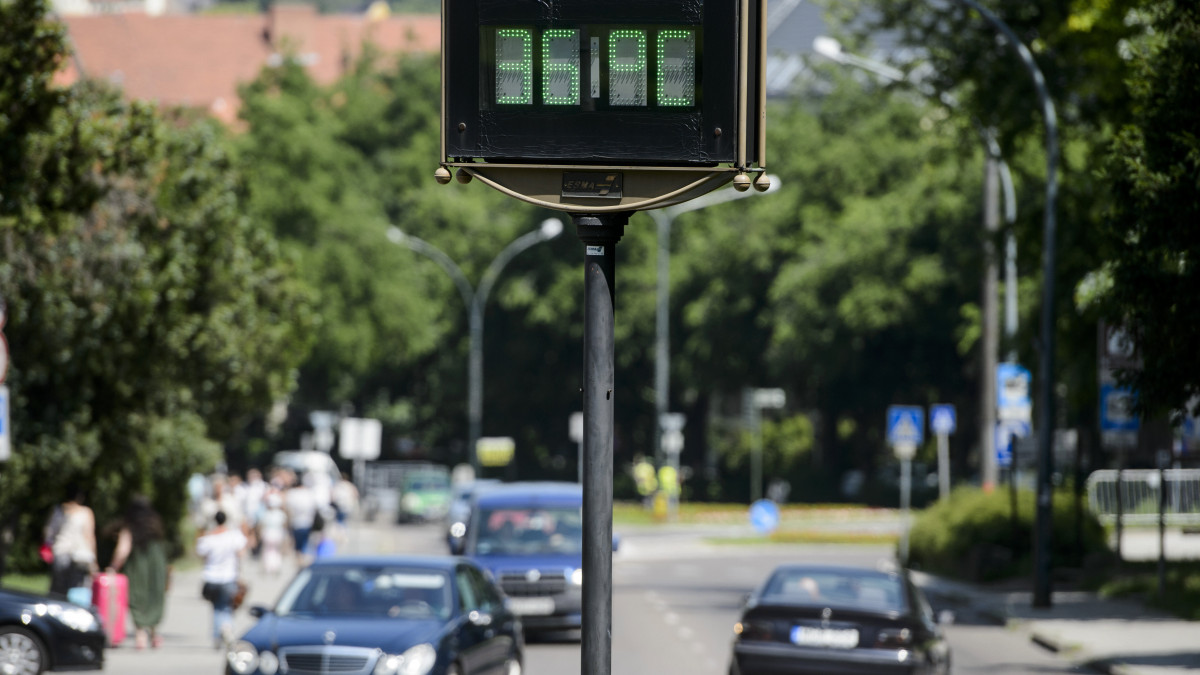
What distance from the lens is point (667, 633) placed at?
70.4ft

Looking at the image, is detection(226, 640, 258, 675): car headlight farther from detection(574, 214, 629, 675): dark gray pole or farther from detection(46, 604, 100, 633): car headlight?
detection(574, 214, 629, 675): dark gray pole

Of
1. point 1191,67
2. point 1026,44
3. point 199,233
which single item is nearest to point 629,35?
point 1191,67

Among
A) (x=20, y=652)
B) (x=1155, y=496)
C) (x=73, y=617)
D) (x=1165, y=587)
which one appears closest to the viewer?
(x=20, y=652)

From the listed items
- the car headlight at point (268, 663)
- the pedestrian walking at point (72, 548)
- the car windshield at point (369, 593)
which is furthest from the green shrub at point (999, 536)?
the car headlight at point (268, 663)

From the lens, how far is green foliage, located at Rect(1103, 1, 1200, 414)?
1413cm

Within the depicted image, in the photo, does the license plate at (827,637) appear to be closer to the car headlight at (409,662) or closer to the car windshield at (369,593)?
the car windshield at (369,593)

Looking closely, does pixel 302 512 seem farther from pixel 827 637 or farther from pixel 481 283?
pixel 481 283

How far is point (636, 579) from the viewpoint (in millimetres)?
33125

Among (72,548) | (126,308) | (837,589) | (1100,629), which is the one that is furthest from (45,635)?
(1100,629)

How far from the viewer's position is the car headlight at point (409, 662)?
41.6 feet

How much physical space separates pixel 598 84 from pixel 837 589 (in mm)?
9862

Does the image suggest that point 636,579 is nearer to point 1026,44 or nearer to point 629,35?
point 1026,44

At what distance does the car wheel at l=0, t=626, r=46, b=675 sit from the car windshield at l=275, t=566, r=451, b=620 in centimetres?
285

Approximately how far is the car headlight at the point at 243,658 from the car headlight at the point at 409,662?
0.90 m
